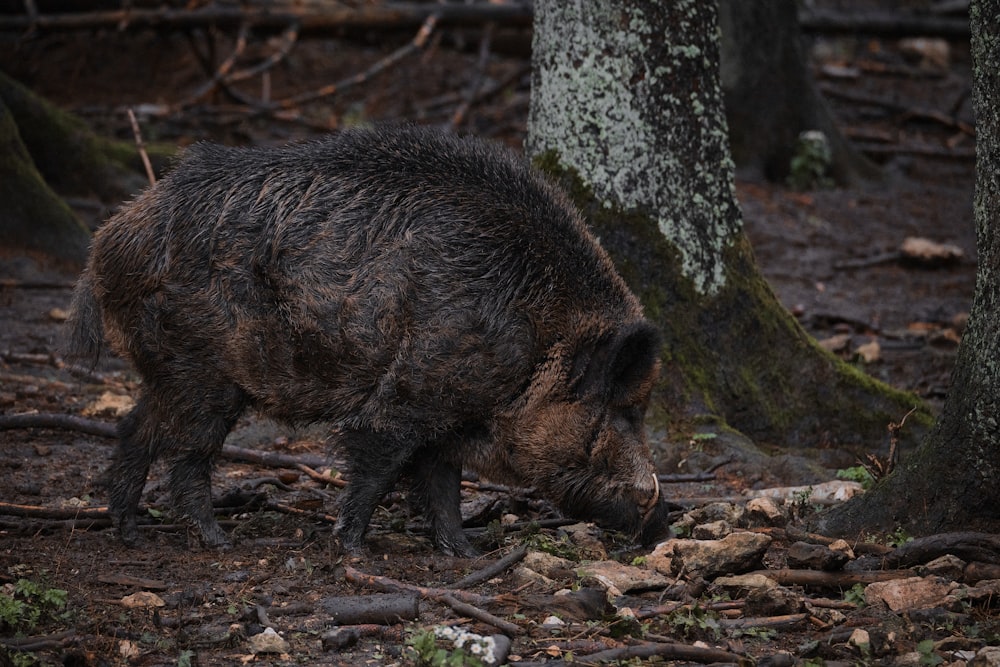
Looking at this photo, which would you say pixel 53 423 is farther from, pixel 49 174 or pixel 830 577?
pixel 49 174

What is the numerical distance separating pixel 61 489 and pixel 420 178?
8.98 feet

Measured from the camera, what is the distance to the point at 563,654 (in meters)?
4.27

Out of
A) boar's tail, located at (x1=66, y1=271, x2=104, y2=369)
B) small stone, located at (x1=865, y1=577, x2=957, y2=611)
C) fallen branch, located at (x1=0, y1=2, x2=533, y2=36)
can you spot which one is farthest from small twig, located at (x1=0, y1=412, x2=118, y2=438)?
fallen branch, located at (x1=0, y1=2, x2=533, y2=36)

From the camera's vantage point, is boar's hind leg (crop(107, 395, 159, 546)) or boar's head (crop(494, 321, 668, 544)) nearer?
boar's head (crop(494, 321, 668, 544))

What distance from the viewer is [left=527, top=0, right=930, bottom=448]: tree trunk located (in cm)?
711

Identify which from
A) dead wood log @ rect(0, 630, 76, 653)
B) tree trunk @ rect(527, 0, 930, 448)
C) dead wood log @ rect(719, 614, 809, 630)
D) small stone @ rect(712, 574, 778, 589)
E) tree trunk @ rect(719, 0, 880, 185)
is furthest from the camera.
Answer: tree trunk @ rect(719, 0, 880, 185)

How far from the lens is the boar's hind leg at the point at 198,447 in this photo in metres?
5.77

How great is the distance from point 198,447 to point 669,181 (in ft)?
10.8

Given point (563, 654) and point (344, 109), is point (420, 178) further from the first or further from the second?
point (344, 109)

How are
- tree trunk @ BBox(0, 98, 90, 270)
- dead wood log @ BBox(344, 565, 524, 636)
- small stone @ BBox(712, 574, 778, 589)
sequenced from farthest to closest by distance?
tree trunk @ BBox(0, 98, 90, 270) < small stone @ BBox(712, 574, 778, 589) < dead wood log @ BBox(344, 565, 524, 636)

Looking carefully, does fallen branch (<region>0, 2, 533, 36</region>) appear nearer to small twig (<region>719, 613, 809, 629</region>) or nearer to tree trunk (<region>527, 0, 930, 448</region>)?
tree trunk (<region>527, 0, 930, 448</region>)

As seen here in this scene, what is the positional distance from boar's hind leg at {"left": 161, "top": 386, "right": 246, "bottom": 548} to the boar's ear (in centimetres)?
177

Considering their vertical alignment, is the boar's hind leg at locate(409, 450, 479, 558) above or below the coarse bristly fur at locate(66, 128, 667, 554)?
below

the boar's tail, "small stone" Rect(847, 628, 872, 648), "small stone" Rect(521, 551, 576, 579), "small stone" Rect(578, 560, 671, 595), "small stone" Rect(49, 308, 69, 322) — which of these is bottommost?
"small stone" Rect(49, 308, 69, 322)
